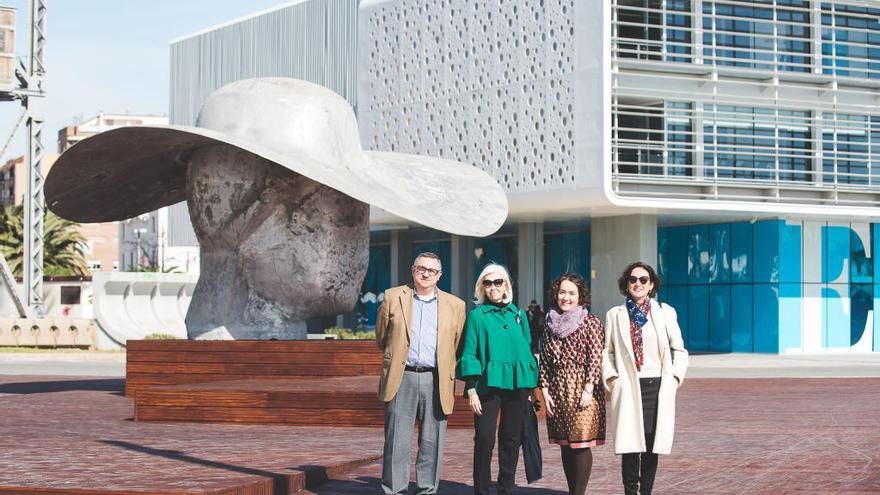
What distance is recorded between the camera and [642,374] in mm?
8906

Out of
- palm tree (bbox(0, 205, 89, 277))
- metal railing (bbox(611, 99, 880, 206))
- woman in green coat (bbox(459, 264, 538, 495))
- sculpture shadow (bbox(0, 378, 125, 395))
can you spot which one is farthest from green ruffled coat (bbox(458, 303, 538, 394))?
palm tree (bbox(0, 205, 89, 277))

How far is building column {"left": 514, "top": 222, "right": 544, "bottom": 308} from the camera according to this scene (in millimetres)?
46031

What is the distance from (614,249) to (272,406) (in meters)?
28.4

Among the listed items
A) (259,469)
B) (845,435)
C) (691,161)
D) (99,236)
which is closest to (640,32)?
(691,161)

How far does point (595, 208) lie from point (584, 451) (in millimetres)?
30974

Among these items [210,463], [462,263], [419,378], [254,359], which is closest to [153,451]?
[210,463]

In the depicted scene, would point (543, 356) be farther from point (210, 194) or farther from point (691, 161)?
point (691, 161)

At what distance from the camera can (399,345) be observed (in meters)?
8.71

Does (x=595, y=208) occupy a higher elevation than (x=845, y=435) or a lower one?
higher

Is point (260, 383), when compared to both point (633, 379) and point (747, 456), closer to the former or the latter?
point (747, 456)

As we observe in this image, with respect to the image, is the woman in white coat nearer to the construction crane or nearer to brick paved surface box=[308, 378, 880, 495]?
brick paved surface box=[308, 378, 880, 495]

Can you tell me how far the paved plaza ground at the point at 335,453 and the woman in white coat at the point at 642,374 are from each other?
2.46 ft

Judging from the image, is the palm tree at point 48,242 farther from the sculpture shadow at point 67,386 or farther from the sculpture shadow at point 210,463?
the sculpture shadow at point 210,463

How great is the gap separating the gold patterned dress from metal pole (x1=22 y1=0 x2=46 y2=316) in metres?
32.5
